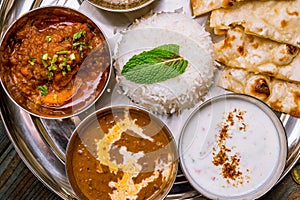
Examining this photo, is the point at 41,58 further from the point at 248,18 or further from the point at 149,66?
the point at 248,18

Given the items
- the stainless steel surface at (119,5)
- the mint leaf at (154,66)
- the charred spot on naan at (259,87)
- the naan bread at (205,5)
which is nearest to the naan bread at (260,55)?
the charred spot on naan at (259,87)

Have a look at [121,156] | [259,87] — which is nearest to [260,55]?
[259,87]

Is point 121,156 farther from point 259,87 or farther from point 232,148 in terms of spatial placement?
point 259,87

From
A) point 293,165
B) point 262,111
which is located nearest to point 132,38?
point 262,111

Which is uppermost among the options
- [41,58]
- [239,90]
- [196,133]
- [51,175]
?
[41,58]

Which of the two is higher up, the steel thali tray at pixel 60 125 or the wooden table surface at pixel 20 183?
the steel thali tray at pixel 60 125

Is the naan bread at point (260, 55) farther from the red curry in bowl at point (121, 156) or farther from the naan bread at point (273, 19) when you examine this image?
the red curry in bowl at point (121, 156)

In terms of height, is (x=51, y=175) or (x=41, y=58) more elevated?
(x=41, y=58)
